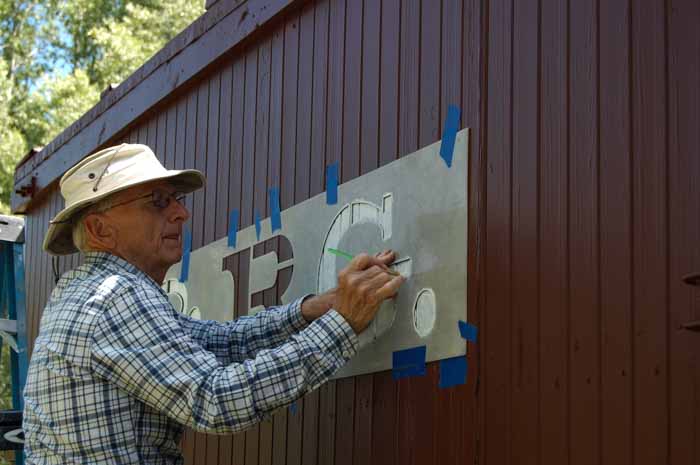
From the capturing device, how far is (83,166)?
4.18m

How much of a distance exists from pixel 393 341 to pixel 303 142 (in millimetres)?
1219

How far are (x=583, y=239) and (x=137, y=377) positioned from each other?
1483mm

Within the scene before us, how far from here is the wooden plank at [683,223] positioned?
2.89 metres

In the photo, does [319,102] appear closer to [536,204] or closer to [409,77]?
[409,77]

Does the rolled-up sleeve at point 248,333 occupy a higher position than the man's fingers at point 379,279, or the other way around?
the man's fingers at point 379,279

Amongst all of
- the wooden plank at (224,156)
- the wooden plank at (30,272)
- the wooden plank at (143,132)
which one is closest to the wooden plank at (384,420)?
the wooden plank at (224,156)

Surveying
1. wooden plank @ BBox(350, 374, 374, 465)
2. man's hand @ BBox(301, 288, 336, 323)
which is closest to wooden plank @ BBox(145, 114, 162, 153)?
man's hand @ BBox(301, 288, 336, 323)

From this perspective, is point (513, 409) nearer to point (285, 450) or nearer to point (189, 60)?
point (285, 450)

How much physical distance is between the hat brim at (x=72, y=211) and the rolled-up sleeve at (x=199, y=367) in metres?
0.52

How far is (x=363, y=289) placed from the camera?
3854 millimetres

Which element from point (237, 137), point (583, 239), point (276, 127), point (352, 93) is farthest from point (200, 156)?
point (583, 239)

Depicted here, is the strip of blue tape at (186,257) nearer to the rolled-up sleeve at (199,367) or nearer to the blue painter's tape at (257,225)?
the blue painter's tape at (257,225)

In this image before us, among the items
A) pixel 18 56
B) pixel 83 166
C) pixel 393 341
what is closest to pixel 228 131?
pixel 83 166

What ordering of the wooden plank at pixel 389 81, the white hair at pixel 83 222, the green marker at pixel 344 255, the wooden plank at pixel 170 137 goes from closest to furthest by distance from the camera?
the green marker at pixel 344 255, the white hair at pixel 83 222, the wooden plank at pixel 389 81, the wooden plank at pixel 170 137
